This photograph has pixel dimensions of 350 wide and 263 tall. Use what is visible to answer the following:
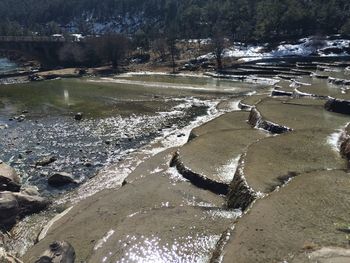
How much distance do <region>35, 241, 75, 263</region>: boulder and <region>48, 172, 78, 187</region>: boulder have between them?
13727 millimetres

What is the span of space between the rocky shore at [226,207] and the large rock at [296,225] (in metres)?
0.04

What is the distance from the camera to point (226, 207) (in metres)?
21.4

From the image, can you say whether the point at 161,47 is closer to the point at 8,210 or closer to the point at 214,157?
the point at 214,157

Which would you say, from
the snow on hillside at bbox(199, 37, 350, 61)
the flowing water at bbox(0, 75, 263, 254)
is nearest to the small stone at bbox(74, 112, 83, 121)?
the flowing water at bbox(0, 75, 263, 254)

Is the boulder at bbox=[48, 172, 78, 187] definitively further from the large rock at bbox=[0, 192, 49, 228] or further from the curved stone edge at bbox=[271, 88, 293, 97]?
the curved stone edge at bbox=[271, 88, 293, 97]

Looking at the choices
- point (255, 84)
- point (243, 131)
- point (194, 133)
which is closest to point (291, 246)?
point (243, 131)

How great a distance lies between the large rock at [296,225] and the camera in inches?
559

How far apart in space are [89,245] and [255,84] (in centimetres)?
6238

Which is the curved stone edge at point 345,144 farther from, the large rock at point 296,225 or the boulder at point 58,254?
the boulder at point 58,254

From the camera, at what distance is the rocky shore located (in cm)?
1527

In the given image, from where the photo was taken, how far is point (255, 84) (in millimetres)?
76875

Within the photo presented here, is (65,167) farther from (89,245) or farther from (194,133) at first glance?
(89,245)

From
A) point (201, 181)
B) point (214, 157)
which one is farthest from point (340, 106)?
point (201, 181)

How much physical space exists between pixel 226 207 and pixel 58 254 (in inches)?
356
